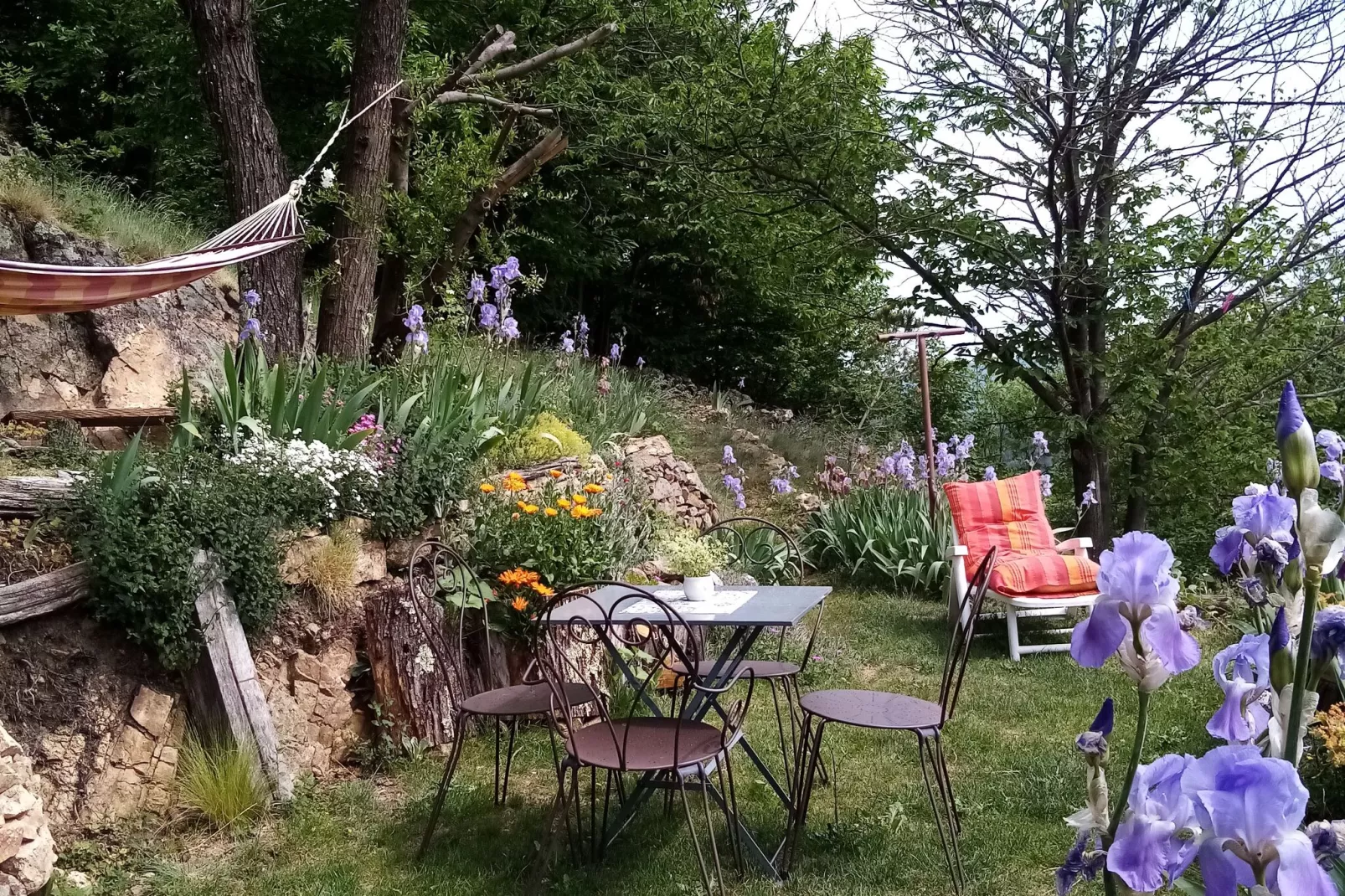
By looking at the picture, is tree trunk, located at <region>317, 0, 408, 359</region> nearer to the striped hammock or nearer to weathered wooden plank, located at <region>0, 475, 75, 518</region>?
the striped hammock

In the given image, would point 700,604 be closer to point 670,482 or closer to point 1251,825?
point 1251,825

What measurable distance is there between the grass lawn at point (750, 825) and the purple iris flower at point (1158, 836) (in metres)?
2.10

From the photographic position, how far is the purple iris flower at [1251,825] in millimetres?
586

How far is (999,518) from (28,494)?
4649mm

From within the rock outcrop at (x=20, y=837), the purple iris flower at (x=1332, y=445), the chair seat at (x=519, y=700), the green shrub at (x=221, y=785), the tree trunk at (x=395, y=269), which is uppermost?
the tree trunk at (x=395, y=269)

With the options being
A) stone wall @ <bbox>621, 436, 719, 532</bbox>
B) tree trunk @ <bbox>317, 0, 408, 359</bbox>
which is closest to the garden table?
stone wall @ <bbox>621, 436, 719, 532</bbox>

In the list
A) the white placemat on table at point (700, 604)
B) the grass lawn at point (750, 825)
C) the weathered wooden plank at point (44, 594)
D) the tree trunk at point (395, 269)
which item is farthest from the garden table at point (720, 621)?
the tree trunk at point (395, 269)

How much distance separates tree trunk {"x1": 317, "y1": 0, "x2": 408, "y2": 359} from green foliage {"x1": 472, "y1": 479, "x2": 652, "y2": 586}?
1.93 metres

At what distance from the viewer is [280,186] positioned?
17.6ft

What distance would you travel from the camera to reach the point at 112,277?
3.24 m

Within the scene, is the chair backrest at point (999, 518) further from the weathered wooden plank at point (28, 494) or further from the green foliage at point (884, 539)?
the weathered wooden plank at point (28, 494)

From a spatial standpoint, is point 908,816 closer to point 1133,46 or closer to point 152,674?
point 152,674

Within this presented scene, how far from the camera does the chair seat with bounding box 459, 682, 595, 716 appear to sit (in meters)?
2.84

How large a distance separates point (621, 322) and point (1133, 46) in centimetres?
765
